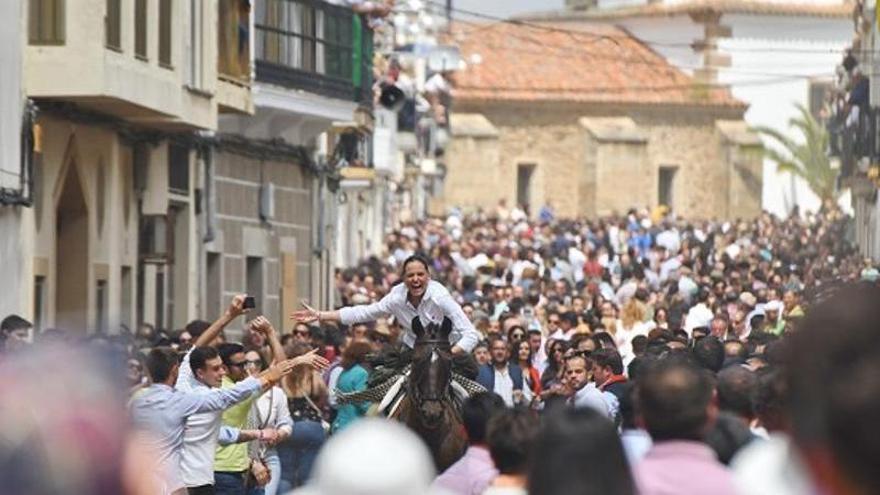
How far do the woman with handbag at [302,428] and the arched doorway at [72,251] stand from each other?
26.1ft

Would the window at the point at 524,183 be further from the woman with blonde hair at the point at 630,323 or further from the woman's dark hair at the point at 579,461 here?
the woman's dark hair at the point at 579,461

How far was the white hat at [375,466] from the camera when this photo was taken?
204 inches

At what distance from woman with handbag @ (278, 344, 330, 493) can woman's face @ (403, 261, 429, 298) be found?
149 centimetres

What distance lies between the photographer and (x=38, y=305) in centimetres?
2595

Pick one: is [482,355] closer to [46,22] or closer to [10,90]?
[10,90]

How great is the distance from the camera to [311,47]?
38.3 meters

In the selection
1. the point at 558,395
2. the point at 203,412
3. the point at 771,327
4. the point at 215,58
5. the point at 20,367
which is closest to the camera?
the point at 20,367

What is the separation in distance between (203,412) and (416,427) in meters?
1.18

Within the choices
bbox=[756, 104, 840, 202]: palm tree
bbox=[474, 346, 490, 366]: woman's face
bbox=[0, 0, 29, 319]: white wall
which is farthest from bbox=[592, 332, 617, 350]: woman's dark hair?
bbox=[756, 104, 840, 202]: palm tree

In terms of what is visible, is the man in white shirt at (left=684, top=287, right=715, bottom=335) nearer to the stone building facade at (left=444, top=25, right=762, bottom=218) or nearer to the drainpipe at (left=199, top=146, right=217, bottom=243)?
the drainpipe at (left=199, top=146, right=217, bottom=243)

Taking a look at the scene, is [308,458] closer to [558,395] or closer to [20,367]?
[558,395]

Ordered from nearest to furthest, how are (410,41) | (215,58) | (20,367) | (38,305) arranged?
(20,367), (38,305), (215,58), (410,41)

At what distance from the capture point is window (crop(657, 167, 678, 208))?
376 ft

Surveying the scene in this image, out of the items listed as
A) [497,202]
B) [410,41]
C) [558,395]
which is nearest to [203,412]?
[558,395]
